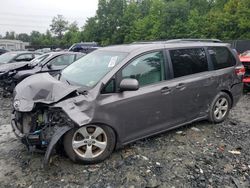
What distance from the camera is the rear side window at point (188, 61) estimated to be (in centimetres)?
454

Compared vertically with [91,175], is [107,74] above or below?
above

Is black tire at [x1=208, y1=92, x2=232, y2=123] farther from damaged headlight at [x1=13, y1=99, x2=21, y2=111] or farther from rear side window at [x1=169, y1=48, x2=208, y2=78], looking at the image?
damaged headlight at [x1=13, y1=99, x2=21, y2=111]

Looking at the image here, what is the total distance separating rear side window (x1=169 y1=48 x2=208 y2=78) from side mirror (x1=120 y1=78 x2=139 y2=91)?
101 cm

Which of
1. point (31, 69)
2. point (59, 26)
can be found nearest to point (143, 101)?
point (31, 69)

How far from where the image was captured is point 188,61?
15.6ft

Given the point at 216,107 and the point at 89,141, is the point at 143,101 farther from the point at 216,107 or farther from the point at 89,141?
the point at 216,107

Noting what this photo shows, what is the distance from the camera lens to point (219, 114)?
5352 mm

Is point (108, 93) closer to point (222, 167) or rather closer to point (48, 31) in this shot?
point (222, 167)

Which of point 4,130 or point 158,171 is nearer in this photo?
point 158,171

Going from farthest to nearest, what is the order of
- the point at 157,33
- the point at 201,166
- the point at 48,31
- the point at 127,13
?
the point at 48,31 → the point at 127,13 → the point at 157,33 → the point at 201,166

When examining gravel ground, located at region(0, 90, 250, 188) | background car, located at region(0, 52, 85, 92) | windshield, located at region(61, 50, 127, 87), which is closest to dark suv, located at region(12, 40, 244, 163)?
windshield, located at region(61, 50, 127, 87)

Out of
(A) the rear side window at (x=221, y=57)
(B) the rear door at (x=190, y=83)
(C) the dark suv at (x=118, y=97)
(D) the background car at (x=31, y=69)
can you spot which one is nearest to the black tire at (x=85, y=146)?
(C) the dark suv at (x=118, y=97)

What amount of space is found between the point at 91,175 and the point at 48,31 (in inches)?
3198

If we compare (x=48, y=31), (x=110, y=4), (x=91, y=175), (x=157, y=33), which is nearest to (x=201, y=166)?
(x=91, y=175)
